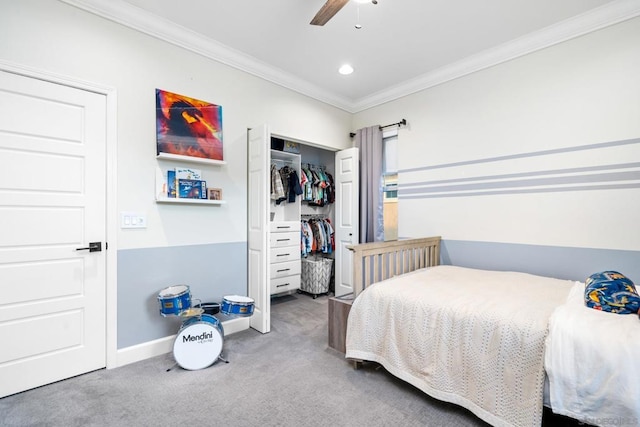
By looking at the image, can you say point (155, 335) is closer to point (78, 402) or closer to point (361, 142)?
point (78, 402)

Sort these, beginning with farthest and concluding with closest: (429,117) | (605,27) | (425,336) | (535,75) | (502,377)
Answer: (429,117) < (535,75) < (605,27) < (425,336) < (502,377)

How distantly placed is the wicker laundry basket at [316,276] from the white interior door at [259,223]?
4.23ft

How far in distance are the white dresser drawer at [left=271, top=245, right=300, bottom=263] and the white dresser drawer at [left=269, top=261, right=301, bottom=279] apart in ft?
0.17

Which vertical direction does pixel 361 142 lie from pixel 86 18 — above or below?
below

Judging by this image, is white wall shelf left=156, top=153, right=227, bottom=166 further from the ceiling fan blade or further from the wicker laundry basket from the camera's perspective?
the wicker laundry basket

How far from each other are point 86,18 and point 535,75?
365cm

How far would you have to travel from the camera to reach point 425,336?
1.77 metres

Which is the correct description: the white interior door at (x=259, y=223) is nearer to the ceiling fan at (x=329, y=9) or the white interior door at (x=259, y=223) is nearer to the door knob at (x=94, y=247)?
the ceiling fan at (x=329, y=9)

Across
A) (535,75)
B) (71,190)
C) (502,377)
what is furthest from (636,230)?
(71,190)

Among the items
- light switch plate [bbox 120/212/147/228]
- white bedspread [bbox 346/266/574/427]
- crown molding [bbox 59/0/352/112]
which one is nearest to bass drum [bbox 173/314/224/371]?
light switch plate [bbox 120/212/147/228]

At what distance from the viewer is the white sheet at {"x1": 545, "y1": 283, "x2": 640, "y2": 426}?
117cm

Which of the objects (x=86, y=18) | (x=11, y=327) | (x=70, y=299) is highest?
(x=86, y=18)

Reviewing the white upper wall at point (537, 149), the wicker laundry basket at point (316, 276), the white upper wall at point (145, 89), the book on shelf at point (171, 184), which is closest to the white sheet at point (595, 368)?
the white upper wall at point (537, 149)

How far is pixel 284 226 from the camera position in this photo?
149 inches
